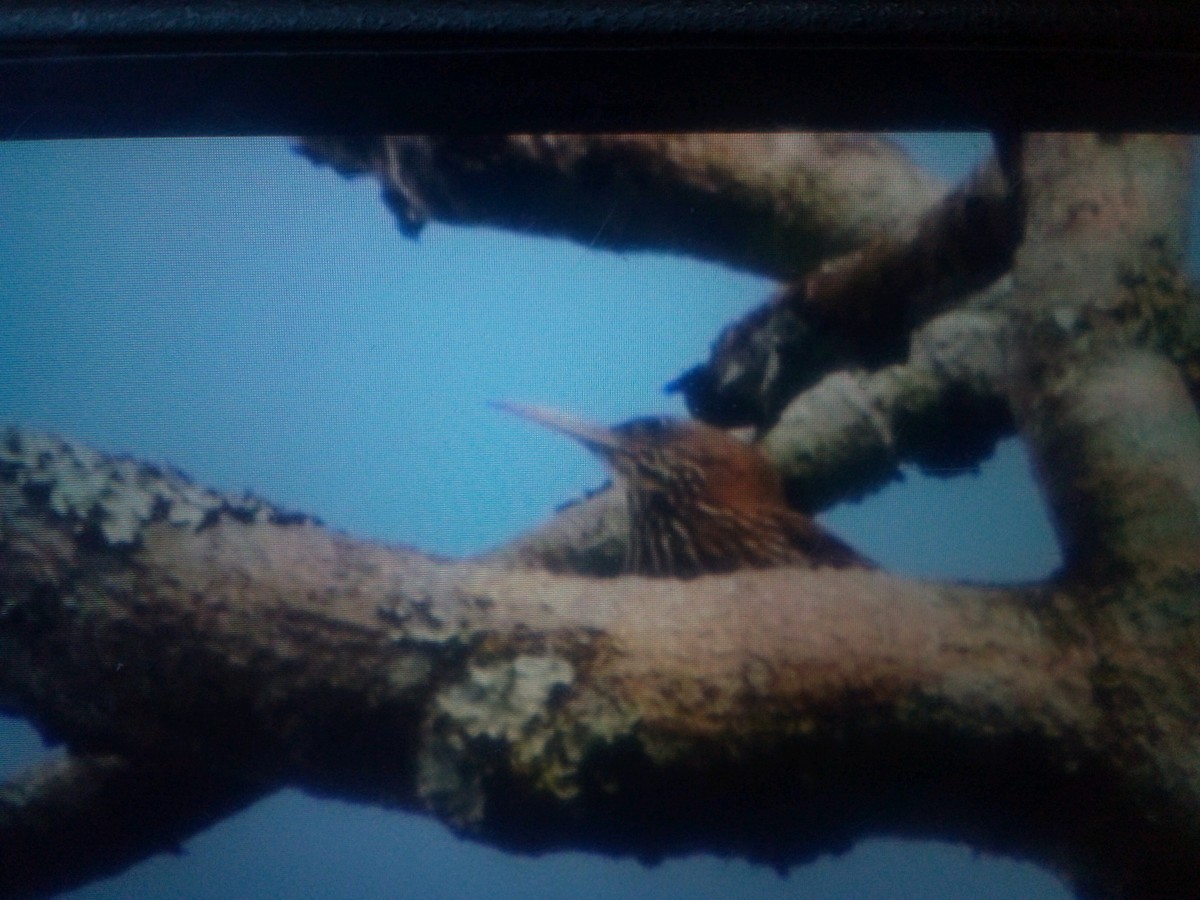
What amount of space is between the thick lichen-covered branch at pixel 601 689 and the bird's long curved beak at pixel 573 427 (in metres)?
0.21

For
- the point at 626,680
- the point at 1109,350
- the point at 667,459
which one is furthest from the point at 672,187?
the point at 626,680

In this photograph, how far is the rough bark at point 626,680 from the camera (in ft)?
3.09

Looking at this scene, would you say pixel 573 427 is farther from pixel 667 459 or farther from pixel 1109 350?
pixel 1109 350

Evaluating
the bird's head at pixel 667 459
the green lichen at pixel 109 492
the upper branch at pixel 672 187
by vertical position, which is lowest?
the green lichen at pixel 109 492

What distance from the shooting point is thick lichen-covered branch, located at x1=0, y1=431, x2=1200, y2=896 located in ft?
3.08

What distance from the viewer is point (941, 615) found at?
998mm

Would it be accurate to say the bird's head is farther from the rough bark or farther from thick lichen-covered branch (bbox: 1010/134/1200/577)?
thick lichen-covered branch (bbox: 1010/134/1200/577)

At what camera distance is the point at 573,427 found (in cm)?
120

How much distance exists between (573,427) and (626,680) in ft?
1.20

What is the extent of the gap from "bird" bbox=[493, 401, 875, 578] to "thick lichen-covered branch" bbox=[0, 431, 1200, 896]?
0.35 ft

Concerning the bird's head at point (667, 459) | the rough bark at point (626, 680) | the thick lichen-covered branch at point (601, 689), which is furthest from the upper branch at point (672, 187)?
the thick lichen-covered branch at point (601, 689)

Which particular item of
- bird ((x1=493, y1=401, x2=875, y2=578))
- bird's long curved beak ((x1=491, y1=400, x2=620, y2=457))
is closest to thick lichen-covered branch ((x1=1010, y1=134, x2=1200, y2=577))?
bird ((x1=493, y1=401, x2=875, y2=578))

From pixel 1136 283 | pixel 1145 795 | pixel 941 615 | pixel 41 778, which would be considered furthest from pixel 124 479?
pixel 1136 283

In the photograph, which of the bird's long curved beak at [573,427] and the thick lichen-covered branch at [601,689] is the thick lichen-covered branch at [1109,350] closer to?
the thick lichen-covered branch at [601,689]
